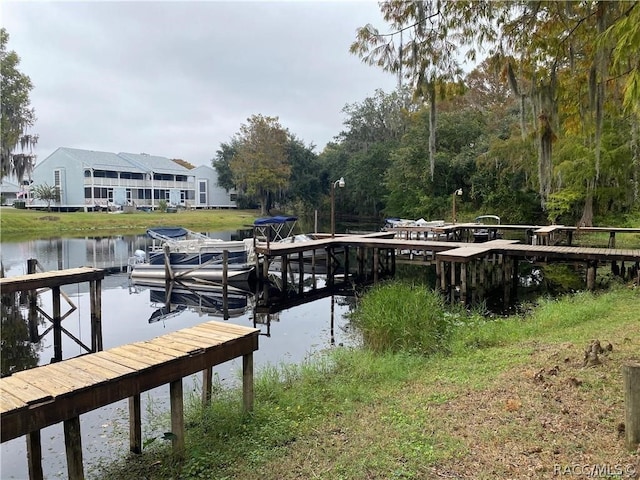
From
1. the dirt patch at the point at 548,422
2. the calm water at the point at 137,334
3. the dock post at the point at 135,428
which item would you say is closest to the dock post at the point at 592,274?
the calm water at the point at 137,334

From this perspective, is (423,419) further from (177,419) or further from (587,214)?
(587,214)

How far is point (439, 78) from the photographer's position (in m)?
7.50

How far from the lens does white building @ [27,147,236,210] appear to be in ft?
147

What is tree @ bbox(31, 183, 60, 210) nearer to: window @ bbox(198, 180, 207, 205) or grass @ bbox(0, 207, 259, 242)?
grass @ bbox(0, 207, 259, 242)

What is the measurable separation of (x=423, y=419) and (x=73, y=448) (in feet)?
10.3

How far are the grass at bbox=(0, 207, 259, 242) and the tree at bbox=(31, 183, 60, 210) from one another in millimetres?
2734

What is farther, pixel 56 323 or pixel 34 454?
pixel 56 323

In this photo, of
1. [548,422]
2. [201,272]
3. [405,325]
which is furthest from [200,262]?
[548,422]

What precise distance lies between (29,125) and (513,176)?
32.4 meters

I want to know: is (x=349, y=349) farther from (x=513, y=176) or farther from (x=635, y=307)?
(x=513, y=176)

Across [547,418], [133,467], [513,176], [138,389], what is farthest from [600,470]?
[513,176]

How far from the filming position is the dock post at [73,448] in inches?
148

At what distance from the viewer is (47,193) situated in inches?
1705

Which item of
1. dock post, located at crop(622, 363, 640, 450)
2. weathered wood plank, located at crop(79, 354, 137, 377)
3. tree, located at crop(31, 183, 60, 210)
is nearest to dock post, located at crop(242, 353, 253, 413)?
weathered wood plank, located at crop(79, 354, 137, 377)
